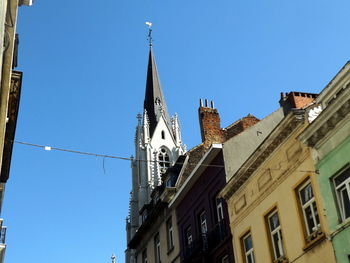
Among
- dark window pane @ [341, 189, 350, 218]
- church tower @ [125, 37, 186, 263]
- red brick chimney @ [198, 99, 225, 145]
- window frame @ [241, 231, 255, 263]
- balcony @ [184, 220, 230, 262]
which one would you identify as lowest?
dark window pane @ [341, 189, 350, 218]

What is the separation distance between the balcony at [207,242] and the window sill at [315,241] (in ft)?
17.6

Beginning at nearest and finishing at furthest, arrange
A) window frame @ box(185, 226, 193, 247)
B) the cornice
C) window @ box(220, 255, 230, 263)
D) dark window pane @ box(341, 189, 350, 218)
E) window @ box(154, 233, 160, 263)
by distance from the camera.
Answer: the cornice, dark window pane @ box(341, 189, 350, 218), window @ box(220, 255, 230, 263), window frame @ box(185, 226, 193, 247), window @ box(154, 233, 160, 263)

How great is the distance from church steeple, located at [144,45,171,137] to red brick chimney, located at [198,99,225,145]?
126 feet

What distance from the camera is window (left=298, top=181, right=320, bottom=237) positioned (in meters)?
14.6

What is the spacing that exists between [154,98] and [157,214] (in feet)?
150

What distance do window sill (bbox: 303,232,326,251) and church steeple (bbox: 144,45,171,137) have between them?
5165 centimetres

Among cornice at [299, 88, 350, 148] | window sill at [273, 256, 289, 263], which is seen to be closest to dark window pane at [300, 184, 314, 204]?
cornice at [299, 88, 350, 148]

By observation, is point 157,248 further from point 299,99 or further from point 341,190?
point 341,190

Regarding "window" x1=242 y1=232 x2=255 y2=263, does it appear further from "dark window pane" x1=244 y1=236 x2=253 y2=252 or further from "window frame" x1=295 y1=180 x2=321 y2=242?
"window frame" x1=295 y1=180 x2=321 y2=242

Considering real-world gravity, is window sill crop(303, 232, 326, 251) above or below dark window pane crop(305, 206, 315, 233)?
below

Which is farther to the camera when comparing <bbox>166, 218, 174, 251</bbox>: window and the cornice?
<bbox>166, 218, 174, 251</bbox>: window

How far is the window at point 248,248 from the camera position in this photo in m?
18.1

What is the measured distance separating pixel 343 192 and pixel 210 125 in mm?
14179

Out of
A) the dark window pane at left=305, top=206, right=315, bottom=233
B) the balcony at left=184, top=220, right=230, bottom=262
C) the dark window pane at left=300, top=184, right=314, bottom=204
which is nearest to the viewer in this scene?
the dark window pane at left=305, top=206, right=315, bottom=233
